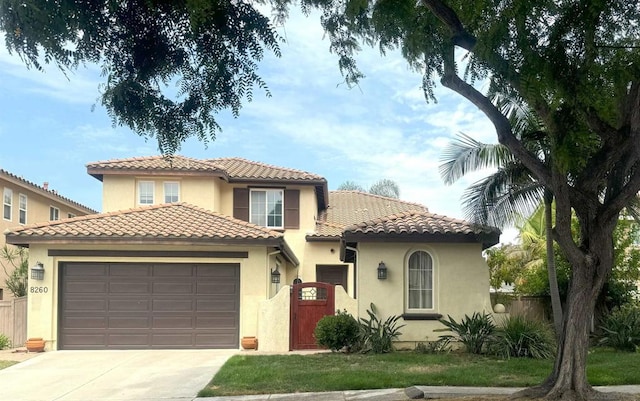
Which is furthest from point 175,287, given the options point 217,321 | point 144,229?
point 144,229

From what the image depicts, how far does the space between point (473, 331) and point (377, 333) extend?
2.31 meters

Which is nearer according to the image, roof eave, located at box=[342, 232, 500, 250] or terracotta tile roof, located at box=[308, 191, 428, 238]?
roof eave, located at box=[342, 232, 500, 250]

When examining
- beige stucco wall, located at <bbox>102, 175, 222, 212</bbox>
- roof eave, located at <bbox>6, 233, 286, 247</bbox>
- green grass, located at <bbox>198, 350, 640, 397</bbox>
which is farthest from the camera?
beige stucco wall, located at <bbox>102, 175, 222, 212</bbox>

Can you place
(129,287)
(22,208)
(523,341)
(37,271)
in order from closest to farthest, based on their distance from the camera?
(523,341) < (37,271) < (129,287) < (22,208)

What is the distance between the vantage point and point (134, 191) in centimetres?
2238

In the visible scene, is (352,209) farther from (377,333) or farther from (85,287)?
(85,287)

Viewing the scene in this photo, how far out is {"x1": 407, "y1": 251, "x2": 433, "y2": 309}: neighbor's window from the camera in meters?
15.3

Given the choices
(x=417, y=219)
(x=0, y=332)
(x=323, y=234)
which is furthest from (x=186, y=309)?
(x=323, y=234)

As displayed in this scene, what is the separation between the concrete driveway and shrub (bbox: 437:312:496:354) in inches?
221

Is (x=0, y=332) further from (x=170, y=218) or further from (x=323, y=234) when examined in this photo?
(x=323, y=234)

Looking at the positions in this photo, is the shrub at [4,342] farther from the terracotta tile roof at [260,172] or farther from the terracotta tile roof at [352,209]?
the terracotta tile roof at [352,209]

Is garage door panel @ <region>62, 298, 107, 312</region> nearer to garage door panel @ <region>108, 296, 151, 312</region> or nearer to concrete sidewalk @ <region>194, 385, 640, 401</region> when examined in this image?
garage door panel @ <region>108, 296, 151, 312</region>

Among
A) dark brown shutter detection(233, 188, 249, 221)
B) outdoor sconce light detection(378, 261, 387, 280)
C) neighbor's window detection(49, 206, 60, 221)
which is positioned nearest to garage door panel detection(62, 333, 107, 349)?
outdoor sconce light detection(378, 261, 387, 280)

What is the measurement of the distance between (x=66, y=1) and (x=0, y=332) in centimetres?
1352
